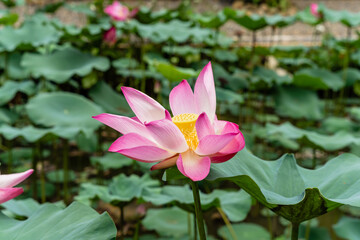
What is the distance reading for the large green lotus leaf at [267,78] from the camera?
1.98 m

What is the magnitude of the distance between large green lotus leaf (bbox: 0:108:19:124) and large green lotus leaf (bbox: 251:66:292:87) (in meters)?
1.14

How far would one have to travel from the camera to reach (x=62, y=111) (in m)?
1.56

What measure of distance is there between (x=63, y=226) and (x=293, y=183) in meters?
0.31

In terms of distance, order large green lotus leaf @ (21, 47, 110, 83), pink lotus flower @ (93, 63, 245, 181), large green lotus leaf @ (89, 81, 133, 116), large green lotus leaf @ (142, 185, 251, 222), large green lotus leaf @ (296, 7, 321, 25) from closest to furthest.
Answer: pink lotus flower @ (93, 63, 245, 181) < large green lotus leaf @ (142, 185, 251, 222) < large green lotus leaf @ (21, 47, 110, 83) < large green lotus leaf @ (89, 81, 133, 116) < large green lotus leaf @ (296, 7, 321, 25)

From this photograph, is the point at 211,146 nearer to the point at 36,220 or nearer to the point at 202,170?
the point at 202,170

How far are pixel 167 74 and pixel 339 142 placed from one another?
0.58m

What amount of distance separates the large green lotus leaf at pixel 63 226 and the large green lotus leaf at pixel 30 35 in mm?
1457

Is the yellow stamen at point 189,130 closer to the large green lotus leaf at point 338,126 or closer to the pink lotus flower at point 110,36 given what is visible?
the large green lotus leaf at point 338,126

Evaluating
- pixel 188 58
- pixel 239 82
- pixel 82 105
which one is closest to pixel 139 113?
pixel 82 105

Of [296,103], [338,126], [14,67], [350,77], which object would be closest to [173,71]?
[338,126]

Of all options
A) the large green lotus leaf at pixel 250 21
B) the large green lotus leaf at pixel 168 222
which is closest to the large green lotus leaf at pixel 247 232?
the large green lotus leaf at pixel 168 222

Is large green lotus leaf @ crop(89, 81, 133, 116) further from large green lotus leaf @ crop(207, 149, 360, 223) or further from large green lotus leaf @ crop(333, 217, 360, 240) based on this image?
large green lotus leaf @ crop(207, 149, 360, 223)

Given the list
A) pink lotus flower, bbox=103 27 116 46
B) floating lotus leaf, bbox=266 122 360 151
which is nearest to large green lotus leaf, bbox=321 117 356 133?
floating lotus leaf, bbox=266 122 360 151

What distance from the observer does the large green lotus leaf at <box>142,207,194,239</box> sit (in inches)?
50.2
